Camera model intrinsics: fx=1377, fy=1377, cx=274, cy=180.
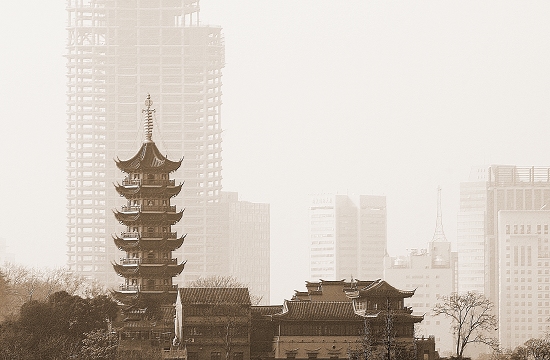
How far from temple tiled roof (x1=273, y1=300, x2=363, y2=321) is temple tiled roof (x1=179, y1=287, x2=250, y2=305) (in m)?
2.62

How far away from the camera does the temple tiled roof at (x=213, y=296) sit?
284 feet

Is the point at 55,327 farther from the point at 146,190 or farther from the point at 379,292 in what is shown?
the point at 379,292

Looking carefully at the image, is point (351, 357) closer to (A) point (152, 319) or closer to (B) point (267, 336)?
(B) point (267, 336)

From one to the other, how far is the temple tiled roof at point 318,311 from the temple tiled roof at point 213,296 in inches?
103

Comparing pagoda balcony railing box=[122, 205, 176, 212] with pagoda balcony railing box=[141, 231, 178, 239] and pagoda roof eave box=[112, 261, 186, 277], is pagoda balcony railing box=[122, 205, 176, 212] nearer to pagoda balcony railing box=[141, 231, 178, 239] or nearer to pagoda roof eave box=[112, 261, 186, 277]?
pagoda balcony railing box=[141, 231, 178, 239]

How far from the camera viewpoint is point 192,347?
86.4 metres

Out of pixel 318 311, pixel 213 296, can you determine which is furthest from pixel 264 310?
pixel 213 296

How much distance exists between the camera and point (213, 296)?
86812 mm

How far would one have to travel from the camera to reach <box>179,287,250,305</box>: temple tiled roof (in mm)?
86500

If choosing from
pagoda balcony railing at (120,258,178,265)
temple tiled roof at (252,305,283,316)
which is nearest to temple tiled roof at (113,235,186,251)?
pagoda balcony railing at (120,258,178,265)

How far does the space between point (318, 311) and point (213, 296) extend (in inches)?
274

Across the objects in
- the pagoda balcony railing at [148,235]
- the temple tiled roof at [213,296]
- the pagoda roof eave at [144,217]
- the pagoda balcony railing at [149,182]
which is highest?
the pagoda balcony railing at [149,182]

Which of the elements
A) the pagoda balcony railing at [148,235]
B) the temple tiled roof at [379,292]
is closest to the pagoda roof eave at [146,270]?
the pagoda balcony railing at [148,235]

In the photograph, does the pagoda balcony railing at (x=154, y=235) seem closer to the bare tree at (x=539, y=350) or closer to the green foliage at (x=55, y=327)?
the green foliage at (x=55, y=327)
